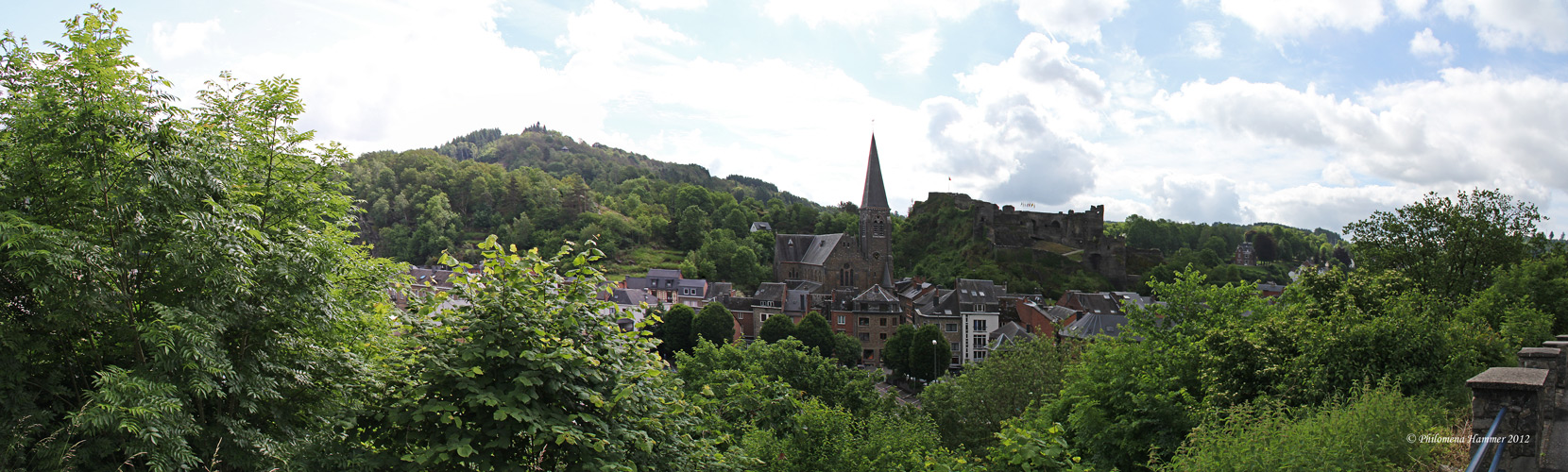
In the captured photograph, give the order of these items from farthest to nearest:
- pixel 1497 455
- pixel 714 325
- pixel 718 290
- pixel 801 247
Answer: pixel 801 247
pixel 718 290
pixel 714 325
pixel 1497 455

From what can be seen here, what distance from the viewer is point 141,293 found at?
647 cm

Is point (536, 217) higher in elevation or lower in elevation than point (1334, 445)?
higher

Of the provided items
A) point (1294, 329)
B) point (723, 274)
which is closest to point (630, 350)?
point (1294, 329)

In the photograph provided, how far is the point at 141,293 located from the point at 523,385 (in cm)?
363

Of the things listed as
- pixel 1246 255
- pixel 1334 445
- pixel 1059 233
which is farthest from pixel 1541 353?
pixel 1246 255

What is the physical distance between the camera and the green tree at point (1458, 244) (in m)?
23.6

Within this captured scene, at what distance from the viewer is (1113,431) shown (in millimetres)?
14531

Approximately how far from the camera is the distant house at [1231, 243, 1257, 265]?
116938 mm

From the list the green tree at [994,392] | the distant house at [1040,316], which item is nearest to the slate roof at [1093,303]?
the distant house at [1040,316]

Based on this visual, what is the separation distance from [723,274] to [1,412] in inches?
3078

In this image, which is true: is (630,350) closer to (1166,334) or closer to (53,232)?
(53,232)

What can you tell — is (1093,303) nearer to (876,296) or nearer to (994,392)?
(876,296)

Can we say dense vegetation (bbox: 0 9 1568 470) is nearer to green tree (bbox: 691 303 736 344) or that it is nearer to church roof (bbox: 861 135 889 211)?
green tree (bbox: 691 303 736 344)

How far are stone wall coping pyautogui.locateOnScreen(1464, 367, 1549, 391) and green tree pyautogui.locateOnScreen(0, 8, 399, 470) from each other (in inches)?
382
